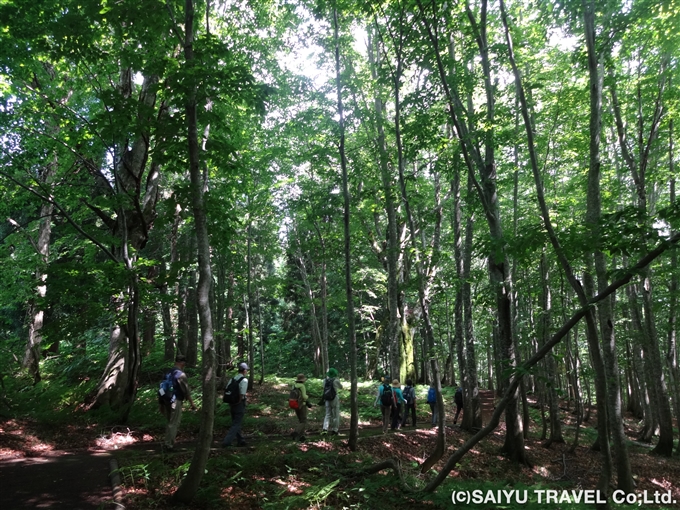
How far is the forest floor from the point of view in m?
6.54

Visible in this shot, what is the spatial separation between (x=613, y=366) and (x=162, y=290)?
11.1m

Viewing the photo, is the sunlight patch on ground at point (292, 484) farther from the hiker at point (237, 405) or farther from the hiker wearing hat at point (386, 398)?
the hiker wearing hat at point (386, 398)

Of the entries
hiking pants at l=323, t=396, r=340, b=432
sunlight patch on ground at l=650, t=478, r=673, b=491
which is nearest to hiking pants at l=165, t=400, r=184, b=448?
hiking pants at l=323, t=396, r=340, b=432

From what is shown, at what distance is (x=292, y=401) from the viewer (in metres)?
10.5

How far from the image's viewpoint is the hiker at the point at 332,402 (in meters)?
11.3

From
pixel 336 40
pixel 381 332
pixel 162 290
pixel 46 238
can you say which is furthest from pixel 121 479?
pixel 381 332

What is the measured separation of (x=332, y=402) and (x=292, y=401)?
1440 mm

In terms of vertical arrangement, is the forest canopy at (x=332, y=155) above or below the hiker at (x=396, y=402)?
above

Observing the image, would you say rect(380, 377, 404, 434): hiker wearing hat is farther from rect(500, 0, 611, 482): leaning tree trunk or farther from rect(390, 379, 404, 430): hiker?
rect(500, 0, 611, 482): leaning tree trunk

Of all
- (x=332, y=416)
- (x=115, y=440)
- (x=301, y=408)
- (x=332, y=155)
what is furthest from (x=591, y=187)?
(x=115, y=440)

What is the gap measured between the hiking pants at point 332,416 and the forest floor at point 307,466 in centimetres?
46

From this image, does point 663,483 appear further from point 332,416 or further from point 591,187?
point 332,416

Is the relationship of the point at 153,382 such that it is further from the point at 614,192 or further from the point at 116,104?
the point at 614,192

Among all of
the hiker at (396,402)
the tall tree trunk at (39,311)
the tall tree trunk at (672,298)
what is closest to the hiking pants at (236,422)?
the hiker at (396,402)
